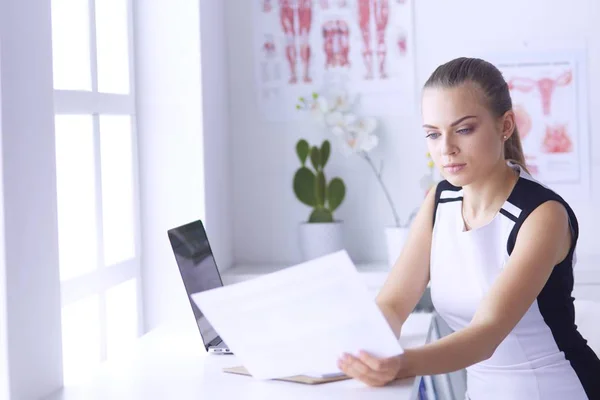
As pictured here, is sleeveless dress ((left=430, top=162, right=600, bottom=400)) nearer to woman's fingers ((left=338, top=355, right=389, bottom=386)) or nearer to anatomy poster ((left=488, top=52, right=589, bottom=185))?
woman's fingers ((left=338, top=355, right=389, bottom=386))

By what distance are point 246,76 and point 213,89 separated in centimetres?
27

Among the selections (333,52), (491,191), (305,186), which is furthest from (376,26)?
(491,191)

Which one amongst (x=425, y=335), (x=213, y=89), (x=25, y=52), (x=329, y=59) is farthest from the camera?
(x=329, y=59)

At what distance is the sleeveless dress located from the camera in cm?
182

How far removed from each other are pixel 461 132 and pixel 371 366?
1.80 feet

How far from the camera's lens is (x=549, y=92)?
118 inches

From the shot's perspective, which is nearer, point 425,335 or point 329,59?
point 425,335

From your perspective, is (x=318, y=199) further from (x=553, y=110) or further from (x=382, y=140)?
(x=553, y=110)

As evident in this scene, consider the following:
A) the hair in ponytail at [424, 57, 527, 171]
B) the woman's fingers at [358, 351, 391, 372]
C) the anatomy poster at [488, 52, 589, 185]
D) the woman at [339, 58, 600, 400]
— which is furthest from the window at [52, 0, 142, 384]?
the anatomy poster at [488, 52, 589, 185]

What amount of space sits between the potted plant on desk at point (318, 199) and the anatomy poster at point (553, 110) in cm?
65

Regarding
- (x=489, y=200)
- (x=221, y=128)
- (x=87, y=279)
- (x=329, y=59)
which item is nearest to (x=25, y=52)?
(x=87, y=279)

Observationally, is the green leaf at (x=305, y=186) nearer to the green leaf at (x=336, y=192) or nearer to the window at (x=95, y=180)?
the green leaf at (x=336, y=192)

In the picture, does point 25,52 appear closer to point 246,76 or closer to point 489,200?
point 489,200

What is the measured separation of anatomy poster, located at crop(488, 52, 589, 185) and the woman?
1.07 m
